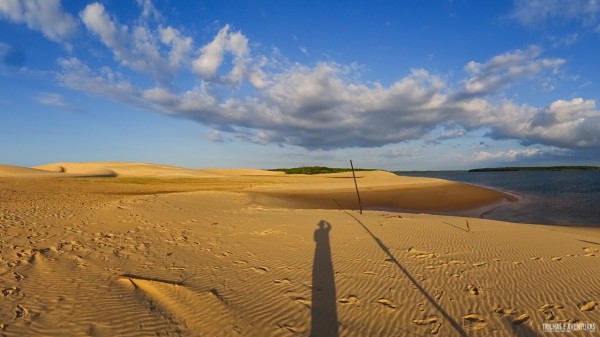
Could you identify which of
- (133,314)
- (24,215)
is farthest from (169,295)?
(24,215)

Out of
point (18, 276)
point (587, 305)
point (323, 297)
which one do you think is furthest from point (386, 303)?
point (18, 276)

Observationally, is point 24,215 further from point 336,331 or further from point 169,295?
point 336,331

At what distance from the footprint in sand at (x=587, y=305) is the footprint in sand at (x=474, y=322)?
220cm

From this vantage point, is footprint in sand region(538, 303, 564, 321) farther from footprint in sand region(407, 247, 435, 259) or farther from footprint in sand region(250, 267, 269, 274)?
footprint in sand region(250, 267, 269, 274)

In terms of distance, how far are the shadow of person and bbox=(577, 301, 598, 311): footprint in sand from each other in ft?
16.0

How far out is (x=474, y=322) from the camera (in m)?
5.73

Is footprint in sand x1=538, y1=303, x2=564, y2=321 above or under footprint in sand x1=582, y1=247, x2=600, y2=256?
under

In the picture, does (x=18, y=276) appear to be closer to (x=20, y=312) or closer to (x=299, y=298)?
(x=20, y=312)

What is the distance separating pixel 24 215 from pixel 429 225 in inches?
703

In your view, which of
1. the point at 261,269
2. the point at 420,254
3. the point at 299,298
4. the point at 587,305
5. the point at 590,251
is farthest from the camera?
the point at 590,251

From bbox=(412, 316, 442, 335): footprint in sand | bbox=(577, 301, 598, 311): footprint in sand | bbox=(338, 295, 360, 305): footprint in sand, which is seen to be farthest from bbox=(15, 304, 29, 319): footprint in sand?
bbox=(577, 301, 598, 311): footprint in sand

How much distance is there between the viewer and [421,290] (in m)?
7.04

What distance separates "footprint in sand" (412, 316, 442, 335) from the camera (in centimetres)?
550

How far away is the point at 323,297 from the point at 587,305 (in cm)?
528
